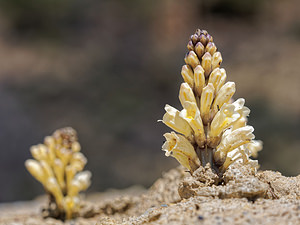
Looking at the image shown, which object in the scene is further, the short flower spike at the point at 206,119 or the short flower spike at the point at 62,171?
the short flower spike at the point at 62,171

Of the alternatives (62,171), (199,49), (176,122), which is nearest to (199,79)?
(199,49)

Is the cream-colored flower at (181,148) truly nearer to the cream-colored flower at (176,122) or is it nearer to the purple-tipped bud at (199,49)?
the cream-colored flower at (176,122)

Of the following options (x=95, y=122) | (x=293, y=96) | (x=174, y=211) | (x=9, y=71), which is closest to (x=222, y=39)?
(x=293, y=96)

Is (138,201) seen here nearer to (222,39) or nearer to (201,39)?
(201,39)

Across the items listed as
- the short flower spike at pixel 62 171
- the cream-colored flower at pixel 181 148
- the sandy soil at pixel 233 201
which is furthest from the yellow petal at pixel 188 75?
the short flower spike at pixel 62 171

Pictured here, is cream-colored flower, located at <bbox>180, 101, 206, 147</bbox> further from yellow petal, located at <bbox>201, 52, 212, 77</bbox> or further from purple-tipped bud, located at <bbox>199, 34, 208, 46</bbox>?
purple-tipped bud, located at <bbox>199, 34, 208, 46</bbox>
